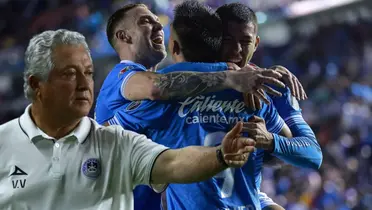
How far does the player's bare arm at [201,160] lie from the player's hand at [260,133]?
553 mm

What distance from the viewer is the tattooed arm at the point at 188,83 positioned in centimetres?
313

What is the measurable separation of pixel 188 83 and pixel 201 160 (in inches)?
33.8

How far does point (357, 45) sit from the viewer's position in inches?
534

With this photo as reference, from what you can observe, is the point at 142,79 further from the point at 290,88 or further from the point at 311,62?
the point at 311,62

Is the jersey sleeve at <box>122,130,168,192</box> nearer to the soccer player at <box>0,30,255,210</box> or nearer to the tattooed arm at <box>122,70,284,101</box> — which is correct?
the soccer player at <box>0,30,255,210</box>

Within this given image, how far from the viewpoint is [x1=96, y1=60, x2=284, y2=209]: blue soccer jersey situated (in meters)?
3.28

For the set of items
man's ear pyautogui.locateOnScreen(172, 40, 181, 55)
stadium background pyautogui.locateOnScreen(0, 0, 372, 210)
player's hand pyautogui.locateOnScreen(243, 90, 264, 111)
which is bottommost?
stadium background pyautogui.locateOnScreen(0, 0, 372, 210)

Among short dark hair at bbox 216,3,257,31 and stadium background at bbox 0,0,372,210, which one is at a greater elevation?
short dark hair at bbox 216,3,257,31

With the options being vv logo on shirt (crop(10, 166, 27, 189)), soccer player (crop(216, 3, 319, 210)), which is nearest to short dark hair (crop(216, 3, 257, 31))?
soccer player (crop(216, 3, 319, 210))

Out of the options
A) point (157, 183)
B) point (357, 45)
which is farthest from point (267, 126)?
point (357, 45)

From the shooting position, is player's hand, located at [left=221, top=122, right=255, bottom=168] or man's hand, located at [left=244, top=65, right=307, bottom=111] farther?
man's hand, located at [left=244, top=65, right=307, bottom=111]

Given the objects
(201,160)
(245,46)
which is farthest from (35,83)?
(245,46)

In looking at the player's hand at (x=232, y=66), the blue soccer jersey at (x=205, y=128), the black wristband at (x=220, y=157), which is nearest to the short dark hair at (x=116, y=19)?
the blue soccer jersey at (x=205, y=128)

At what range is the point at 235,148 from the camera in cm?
248
